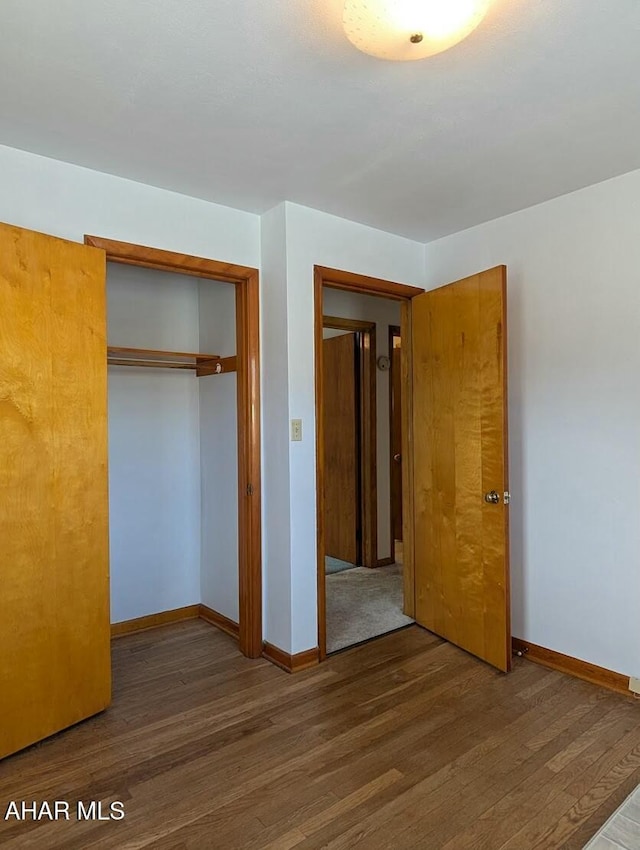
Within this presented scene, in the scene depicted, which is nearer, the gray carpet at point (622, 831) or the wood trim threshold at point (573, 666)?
the gray carpet at point (622, 831)

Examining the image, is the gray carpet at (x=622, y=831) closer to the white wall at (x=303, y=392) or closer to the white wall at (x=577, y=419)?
the white wall at (x=577, y=419)

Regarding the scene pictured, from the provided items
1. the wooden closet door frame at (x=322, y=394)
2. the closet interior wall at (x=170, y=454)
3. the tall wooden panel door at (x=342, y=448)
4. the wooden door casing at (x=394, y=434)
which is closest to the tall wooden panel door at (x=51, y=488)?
the closet interior wall at (x=170, y=454)

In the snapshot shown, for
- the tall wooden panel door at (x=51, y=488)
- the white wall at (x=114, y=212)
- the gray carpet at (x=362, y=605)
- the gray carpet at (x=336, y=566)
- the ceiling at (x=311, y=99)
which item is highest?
the ceiling at (x=311, y=99)

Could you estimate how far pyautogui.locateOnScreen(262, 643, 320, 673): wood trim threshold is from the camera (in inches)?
108

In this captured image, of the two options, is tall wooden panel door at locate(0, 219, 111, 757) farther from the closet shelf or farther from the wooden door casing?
the wooden door casing

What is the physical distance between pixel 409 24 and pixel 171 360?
2.48 m

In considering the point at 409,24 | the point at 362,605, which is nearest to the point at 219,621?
the point at 362,605

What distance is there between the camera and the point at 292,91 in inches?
71.4

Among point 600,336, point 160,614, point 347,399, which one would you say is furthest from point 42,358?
point 347,399

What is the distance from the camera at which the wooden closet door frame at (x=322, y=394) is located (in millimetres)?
2861

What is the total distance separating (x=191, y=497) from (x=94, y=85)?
2418 millimetres

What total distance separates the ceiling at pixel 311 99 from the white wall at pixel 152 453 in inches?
38.4

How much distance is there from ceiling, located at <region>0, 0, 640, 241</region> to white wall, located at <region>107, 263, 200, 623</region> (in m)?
0.98

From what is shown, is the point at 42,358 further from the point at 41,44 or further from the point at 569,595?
the point at 569,595
